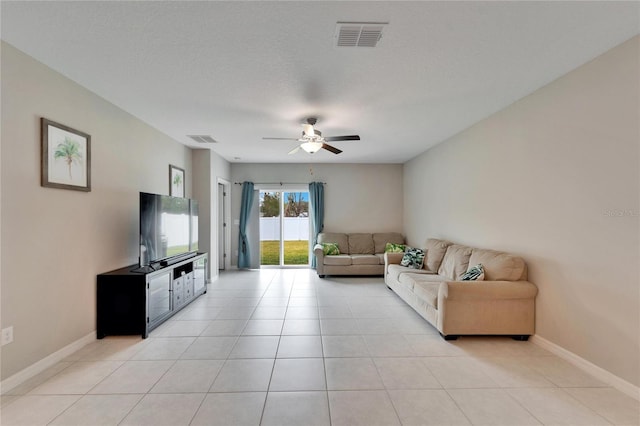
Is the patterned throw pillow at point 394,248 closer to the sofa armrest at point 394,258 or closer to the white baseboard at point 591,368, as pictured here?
the sofa armrest at point 394,258

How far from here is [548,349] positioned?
9.20 feet

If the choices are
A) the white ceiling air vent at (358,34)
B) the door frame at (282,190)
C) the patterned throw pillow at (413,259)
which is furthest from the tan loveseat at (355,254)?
the white ceiling air vent at (358,34)

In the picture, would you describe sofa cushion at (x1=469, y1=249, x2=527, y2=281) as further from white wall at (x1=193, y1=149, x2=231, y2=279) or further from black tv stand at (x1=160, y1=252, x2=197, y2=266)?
white wall at (x1=193, y1=149, x2=231, y2=279)

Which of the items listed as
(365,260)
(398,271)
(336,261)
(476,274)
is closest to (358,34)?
(476,274)

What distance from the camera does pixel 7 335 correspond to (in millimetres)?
2146

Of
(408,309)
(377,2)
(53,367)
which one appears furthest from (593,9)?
(53,367)

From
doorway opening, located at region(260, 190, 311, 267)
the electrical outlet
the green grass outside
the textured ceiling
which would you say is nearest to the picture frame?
the textured ceiling

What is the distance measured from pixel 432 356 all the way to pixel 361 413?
1.12 metres

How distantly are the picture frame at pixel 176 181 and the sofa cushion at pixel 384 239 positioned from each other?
14.2 feet

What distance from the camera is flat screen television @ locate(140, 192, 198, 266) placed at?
3328 millimetres

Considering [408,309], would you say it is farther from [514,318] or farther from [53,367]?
[53,367]

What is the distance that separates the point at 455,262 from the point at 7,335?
4.72 meters

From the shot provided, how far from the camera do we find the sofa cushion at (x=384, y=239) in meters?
6.69

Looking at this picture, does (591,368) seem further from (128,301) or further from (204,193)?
(204,193)
